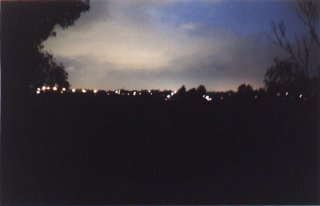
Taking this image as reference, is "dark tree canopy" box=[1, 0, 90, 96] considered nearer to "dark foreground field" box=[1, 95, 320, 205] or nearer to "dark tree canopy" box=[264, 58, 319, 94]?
"dark foreground field" box=[1, 95, 320, 205]

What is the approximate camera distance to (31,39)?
8.45ft

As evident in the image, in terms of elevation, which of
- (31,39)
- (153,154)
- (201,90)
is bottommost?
(153,154)

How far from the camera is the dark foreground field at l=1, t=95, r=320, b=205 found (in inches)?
97.5

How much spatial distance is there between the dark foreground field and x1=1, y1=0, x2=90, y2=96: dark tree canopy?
0.08 metres

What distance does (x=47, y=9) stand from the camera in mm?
2662

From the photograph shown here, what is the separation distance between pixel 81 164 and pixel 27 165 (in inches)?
8.8

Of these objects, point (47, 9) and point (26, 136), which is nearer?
point (26, 136)

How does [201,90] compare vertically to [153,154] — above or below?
above

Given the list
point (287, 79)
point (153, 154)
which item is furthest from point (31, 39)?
point (287, 79)

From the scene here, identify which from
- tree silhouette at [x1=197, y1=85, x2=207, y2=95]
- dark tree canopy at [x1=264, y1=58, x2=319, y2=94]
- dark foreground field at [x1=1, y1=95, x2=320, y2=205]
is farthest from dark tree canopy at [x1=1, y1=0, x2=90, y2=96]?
dark tree canopy at [x1=264, y1=58, x2=319, y2=94]

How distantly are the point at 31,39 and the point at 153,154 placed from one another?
0.73 meters

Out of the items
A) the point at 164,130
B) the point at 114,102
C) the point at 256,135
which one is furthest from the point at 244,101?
the point at 114,102

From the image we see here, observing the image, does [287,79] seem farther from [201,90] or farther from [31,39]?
[31,39]

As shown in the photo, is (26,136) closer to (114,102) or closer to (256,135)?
(114,102)
